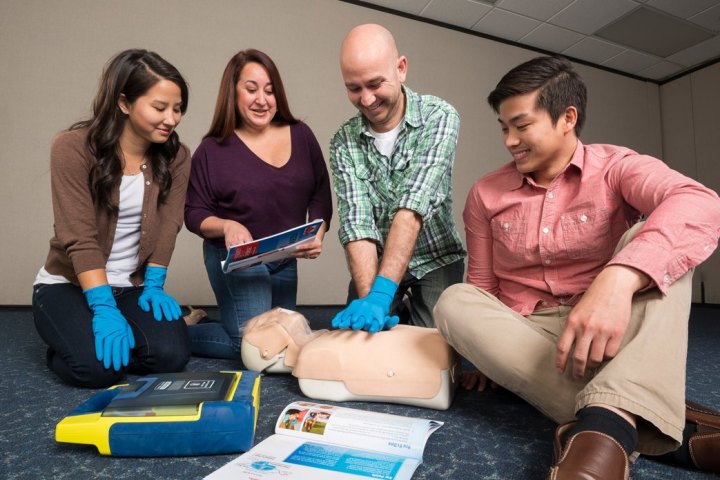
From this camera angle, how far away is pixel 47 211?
2.85 meters

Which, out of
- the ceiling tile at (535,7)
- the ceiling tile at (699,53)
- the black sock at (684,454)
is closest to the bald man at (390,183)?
the black sock at (684,454)

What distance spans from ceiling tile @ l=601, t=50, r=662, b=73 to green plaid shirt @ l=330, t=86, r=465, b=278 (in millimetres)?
3705

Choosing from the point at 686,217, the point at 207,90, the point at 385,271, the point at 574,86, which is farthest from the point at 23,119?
the point at 686,217

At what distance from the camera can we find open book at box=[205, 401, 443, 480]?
2.33ft

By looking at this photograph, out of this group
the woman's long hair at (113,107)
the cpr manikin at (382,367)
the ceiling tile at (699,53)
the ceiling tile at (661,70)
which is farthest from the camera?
the ceiling tile at (661,70)

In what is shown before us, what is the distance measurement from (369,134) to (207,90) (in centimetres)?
208

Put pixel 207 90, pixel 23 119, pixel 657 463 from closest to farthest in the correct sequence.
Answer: pixel 657 463 → pixel 23 119 → pixel 207 90

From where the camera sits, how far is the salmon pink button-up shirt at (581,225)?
77cm

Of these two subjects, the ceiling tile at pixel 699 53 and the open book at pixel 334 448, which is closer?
the open book at pixel 334 448

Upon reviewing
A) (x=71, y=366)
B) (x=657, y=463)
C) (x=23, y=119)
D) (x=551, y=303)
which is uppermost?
(x=23, y=119)

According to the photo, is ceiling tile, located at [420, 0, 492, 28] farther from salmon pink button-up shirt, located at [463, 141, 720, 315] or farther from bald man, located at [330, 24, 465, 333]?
salmon pink button-up shirt, located at [463, 141, 720, 315]

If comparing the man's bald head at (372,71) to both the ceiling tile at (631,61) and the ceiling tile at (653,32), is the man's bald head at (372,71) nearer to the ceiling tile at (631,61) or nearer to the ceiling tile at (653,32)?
the ceiling tile at (653,32)

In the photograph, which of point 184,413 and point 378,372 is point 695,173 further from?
point 184,413

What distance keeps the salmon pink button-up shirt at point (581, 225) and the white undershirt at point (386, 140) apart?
13.9 inches
